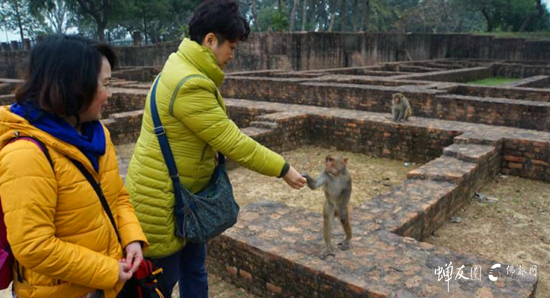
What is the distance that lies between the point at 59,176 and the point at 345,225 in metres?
2.08

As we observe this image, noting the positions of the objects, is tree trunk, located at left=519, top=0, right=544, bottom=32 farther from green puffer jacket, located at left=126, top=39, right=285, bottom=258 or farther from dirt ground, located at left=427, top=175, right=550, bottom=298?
green puffer jacket, located at left=126, top=39, right=285, bottom=258

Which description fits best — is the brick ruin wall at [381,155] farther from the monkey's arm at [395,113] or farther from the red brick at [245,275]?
the monkey's arm at [395,113]

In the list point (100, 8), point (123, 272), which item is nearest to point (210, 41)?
point (123, 272)

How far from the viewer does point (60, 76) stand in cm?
132

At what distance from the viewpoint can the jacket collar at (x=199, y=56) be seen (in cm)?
186

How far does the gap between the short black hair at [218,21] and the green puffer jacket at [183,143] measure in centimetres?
8

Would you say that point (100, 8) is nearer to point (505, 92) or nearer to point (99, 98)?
point (505, 92)

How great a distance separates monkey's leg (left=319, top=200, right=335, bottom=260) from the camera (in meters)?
2.82

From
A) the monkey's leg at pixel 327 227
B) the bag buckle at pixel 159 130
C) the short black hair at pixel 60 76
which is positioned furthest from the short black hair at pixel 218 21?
the monkey's leg at pixel 327 227

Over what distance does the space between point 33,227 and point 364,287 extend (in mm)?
1941

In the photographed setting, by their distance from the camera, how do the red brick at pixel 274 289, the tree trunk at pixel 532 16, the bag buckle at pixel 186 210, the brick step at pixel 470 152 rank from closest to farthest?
the bag buckle at pixel 186 210 → the red brick at pixel 274 289 → the brick step at pixel 470 152 → the tree trunk at pixel 532 16

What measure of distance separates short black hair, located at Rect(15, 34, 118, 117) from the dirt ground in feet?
11.6

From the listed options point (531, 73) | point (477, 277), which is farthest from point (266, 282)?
point (531, 73)

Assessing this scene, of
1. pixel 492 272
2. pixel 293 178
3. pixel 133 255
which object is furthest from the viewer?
pixel 492 272
